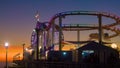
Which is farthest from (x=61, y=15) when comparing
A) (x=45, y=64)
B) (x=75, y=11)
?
(x=45, y=64)

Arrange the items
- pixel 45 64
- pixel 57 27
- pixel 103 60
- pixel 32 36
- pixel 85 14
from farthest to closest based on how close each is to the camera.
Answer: pixel 32 36
pixel 57 27
pixel 85 14
pixel 103 60
pixel 45 64

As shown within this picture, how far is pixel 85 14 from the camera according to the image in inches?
2906

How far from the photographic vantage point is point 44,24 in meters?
81.2

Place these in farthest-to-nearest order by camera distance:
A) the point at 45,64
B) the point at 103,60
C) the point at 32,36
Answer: the point at 32,36 → the point at 103,60 → the point at 45,64

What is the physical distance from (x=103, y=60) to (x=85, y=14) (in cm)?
2327

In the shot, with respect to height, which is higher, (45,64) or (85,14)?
(85,14)

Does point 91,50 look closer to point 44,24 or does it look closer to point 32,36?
point 44,24

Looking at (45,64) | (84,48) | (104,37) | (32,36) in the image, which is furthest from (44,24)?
(45,64)

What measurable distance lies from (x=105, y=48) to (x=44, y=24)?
A: 29757 millimetres

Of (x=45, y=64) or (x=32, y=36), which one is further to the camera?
(x=32, y=36)

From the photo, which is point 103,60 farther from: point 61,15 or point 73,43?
point 73,43

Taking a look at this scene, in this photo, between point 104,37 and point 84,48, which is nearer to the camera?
point 84,48

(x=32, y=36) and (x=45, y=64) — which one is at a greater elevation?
(x=32, y=36)

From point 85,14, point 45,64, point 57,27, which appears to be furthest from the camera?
point 57,27
